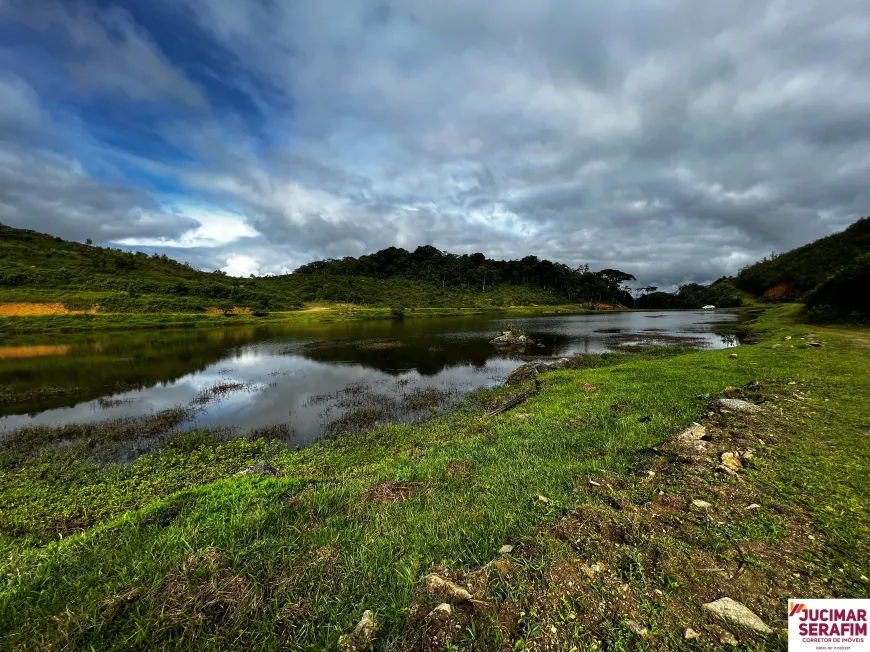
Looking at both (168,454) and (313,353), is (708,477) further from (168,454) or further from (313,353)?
(313,353)

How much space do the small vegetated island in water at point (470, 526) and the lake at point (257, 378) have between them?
230 centimetres

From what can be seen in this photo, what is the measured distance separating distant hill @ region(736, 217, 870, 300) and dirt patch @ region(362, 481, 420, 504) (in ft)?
239

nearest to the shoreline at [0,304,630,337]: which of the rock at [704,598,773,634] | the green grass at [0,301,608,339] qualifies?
the green grass at [0,301,608,339]

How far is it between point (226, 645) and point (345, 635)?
1159 mm

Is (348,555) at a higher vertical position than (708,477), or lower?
lower

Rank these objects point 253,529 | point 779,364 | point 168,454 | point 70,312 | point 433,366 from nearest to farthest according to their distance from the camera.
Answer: point 253,529
point 168,454
point 779,364
point 433,366
point 70,312

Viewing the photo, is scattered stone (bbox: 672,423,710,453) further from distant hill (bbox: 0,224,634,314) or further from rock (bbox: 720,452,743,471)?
distant hill (bbox: 0,224,634,314)

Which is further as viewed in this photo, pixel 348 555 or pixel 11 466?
pixel 11 466

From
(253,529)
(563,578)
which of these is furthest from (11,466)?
(563,578)

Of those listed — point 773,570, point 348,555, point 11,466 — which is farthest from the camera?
point 11,466

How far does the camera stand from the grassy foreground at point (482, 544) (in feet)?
10.4

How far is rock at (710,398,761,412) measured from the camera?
865 cm

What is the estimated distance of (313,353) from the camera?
33531 mm

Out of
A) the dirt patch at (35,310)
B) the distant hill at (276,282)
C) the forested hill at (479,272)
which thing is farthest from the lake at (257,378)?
the forested hill at (479,272)
